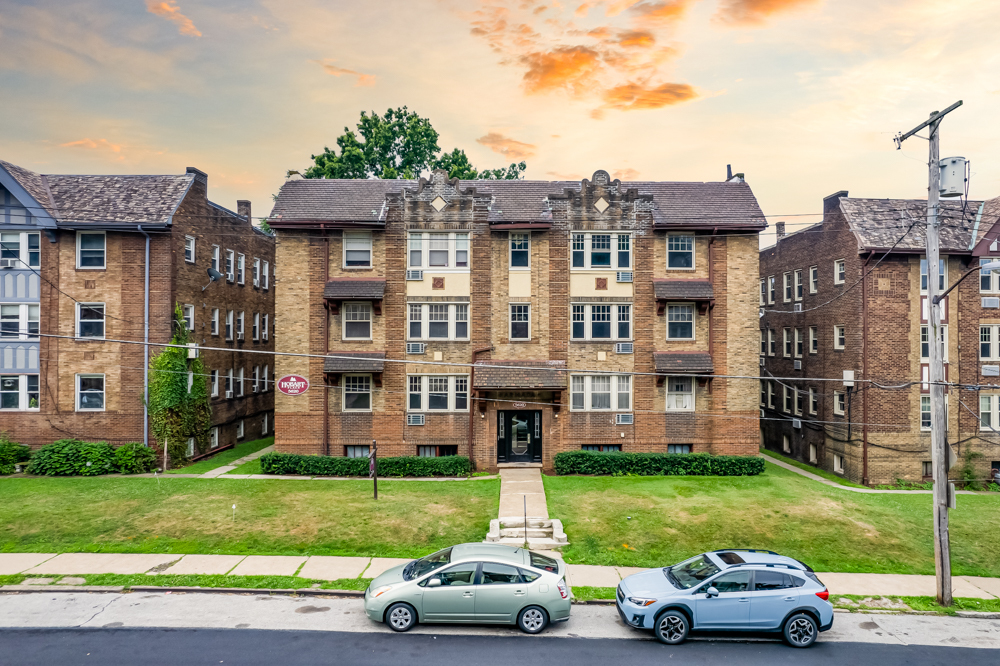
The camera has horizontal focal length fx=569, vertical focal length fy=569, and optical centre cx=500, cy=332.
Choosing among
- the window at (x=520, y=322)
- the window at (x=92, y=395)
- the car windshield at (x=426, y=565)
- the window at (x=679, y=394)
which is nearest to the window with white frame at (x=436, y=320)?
the window at (x=520, y=322)

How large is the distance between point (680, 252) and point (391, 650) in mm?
18860

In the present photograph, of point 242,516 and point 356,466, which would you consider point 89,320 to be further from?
point 356,466

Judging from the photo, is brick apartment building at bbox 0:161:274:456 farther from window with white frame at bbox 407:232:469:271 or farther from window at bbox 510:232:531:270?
window at bbox 510:232:531:270

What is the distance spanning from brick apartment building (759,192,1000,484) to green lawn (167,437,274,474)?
2579 cm

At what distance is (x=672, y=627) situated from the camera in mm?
11055

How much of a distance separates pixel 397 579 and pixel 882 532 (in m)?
14.5

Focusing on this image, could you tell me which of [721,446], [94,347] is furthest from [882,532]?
[94,347]

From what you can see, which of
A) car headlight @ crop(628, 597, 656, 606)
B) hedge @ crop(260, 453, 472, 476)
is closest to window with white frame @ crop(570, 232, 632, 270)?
hedge @ crop(260, 453, 472, 476)

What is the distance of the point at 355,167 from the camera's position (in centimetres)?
4084

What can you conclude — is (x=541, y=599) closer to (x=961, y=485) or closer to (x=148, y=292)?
(x=148, y=292)

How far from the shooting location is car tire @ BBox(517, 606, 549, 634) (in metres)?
11.2

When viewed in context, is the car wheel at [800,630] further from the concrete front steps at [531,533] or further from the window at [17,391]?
the window at [17,391]

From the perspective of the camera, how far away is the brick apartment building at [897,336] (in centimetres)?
2428

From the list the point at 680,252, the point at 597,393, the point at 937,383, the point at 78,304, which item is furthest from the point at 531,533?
the point at 78,304
